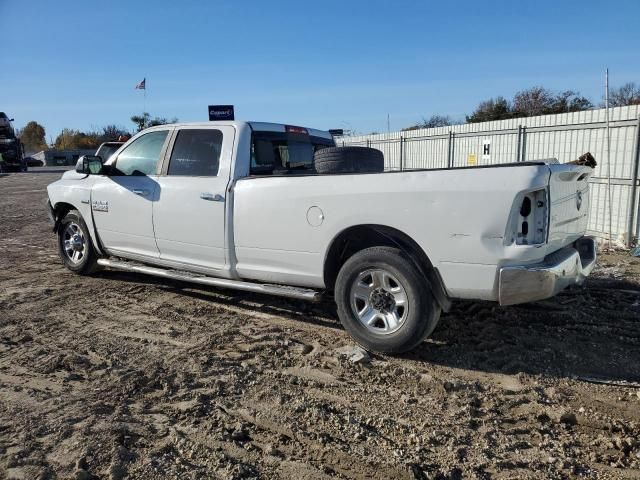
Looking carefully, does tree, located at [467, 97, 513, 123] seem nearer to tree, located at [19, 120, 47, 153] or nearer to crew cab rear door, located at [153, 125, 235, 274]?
crew cab rear door, located at [153, 125, 235, 274]

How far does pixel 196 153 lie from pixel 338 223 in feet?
6.57

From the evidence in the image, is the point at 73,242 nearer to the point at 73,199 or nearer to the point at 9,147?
the point at 73,199

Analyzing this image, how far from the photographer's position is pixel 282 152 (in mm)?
5590

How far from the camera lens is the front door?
5707 mm

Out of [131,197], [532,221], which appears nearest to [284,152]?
[131,197]

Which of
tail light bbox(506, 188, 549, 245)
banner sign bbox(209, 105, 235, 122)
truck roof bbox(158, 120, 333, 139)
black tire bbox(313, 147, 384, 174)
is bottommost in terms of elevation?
tail light bbox(506, 188, 549, 245)

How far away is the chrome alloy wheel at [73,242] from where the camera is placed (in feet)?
22.1

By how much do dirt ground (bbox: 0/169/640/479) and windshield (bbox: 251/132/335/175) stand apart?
147 cm

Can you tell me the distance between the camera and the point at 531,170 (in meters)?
3.50

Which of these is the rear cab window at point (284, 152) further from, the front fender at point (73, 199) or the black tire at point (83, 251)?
the black tire at point (83, 251)

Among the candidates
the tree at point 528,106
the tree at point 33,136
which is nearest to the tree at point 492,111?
the tree at point 528,106

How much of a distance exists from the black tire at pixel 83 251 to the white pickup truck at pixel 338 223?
0.18 meters

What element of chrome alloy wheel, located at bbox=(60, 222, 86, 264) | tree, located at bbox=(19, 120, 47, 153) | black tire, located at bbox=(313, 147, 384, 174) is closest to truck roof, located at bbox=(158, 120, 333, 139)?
black tire, located at bbox=(313, 147, 384, 174)

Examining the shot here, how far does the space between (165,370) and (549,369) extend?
294cm
